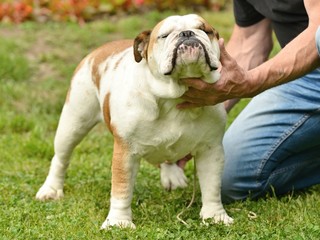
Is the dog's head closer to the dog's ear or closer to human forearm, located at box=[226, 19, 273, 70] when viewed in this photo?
the dog's ear

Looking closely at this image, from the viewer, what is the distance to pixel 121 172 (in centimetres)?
349

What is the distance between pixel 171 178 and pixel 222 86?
108 cm

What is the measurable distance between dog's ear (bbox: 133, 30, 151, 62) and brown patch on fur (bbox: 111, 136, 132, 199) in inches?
15.6

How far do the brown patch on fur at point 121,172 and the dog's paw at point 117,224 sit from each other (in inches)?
4.3

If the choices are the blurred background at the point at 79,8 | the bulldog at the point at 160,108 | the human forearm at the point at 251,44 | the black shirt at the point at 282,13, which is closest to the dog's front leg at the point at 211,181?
the bulldog at the point at 160,108

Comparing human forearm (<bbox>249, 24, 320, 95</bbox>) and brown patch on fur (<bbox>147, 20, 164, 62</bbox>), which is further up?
brown patch on fur (<bbox>147, 20, 164, 62</bbox>)

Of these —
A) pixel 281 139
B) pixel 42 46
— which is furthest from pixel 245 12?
pixel 42 46

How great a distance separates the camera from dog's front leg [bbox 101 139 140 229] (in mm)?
3479

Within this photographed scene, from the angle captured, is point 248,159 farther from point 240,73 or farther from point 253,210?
point 240,73

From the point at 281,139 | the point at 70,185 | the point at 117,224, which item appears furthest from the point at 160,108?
the point at 70,185

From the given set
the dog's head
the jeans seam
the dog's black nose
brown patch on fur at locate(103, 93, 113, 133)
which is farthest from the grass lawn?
the dog's black nose

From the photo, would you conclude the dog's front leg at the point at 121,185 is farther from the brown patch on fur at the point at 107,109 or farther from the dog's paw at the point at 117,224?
the brown patch on fur at the point at 107,109

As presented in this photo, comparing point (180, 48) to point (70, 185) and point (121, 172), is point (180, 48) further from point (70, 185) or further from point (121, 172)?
point (70, 185)

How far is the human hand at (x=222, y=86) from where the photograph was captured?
3.28 meters
